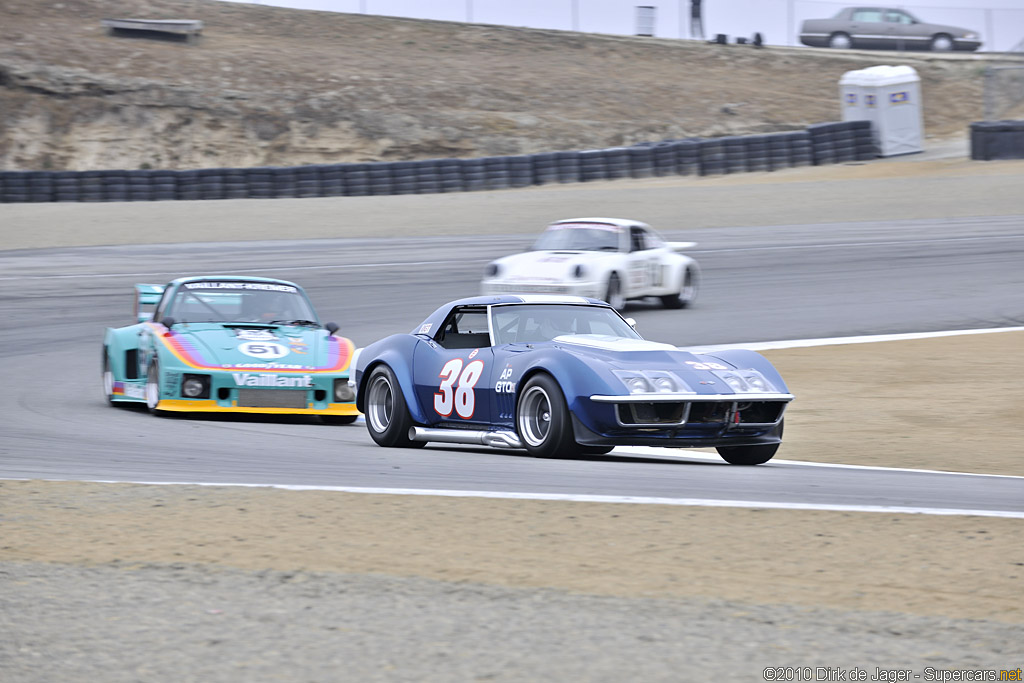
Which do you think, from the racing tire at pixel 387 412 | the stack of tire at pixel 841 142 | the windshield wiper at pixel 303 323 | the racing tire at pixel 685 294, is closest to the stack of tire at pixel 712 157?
the stack of tire at pixel 841 142

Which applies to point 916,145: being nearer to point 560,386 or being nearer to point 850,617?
point 560,386

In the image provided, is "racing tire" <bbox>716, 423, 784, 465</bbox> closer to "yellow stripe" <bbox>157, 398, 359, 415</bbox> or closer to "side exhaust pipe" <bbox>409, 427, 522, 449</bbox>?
"side exhaust pipe" <bbox>409, 427, 522, 449</bbox>

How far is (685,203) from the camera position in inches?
1067

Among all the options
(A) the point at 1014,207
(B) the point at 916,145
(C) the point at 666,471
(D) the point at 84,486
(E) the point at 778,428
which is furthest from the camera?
(B) the point at 916,145

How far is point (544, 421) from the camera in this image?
25.0ft

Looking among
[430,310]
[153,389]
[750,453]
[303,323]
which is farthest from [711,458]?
[430,310]

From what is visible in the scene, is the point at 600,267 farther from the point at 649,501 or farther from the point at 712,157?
the point at 712,157

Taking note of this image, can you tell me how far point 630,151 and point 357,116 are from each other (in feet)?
36.7

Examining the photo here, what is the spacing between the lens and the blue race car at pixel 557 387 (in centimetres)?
729

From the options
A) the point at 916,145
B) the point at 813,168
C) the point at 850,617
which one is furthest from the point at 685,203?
the point at 850,617

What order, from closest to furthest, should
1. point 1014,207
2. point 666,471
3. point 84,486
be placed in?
point 84,486, point 666,471, point 1014,207

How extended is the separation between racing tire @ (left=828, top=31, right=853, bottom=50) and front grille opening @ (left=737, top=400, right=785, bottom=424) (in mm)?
45627

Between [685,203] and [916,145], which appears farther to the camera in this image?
[916,145]

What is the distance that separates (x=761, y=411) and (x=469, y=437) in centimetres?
176
